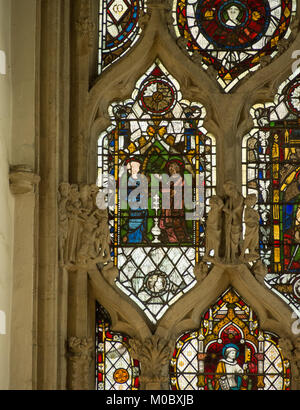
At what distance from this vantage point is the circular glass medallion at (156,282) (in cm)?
1220

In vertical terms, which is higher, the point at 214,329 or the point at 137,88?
the point at 137,88

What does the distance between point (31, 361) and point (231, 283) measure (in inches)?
74.8

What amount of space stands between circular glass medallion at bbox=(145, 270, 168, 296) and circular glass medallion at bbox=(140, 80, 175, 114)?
58.5 inches

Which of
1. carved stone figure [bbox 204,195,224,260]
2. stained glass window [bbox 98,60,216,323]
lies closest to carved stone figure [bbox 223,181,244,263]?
carved stone figure [bbox 204,195,224,260]

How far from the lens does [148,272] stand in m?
12.2

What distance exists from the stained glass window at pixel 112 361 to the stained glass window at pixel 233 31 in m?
2.39

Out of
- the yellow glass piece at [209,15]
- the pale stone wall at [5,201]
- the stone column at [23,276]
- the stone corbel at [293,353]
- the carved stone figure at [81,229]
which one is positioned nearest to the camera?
the pale stone wall at [5,201]

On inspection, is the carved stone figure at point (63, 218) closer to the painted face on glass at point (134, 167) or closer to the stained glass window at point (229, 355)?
the painted face on glass at point (134, 167)

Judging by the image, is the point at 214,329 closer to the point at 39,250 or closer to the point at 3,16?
the point at 39,250

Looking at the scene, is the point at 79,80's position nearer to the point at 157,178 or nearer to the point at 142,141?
the point at 142,141

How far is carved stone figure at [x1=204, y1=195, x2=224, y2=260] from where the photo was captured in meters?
12.0

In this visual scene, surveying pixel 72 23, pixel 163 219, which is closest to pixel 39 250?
pixel 163 219

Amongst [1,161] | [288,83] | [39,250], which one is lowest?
[39,250]

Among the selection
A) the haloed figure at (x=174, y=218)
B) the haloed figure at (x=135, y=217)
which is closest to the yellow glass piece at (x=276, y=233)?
the haloed figure at (x=174, y=218)
